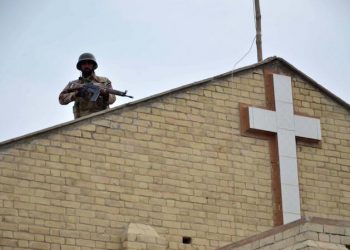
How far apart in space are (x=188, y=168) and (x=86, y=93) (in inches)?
76.0

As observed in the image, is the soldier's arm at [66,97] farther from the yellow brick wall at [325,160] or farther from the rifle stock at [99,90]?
the yellow brick wall at [325,160]

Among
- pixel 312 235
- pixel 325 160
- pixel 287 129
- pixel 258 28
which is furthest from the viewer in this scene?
pixel 258 28

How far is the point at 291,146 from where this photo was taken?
22781 mm

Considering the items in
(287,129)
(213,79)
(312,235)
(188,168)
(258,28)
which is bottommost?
(312,235)

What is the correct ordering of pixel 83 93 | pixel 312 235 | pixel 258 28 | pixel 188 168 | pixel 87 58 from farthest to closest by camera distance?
1. pixel 258 28
2. pixel 87 58
3. pixel 83 93
4. pixel 188 168
5. pixel 312 235

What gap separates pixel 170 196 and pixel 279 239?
4.22 metres

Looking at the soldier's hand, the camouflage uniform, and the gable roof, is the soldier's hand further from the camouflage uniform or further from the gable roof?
the gable roof

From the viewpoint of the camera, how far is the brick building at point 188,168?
67.1 feet

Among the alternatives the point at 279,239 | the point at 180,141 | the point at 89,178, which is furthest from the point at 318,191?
the point at 279,239

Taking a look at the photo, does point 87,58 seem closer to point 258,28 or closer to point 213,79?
point 213,79

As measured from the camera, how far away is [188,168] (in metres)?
21.8

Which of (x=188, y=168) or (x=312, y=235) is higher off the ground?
(x=188, y=168)

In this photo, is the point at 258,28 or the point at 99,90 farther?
the point at 258,28

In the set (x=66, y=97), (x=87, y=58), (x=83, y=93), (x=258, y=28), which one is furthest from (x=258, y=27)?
(x=66, y=97)
